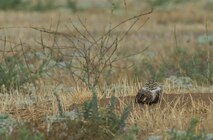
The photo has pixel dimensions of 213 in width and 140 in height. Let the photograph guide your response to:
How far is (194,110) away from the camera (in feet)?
23.9

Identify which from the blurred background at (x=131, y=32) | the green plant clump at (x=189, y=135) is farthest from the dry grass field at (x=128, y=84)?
the green plant clump at (x=189, y=135)

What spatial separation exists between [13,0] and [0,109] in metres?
14.4

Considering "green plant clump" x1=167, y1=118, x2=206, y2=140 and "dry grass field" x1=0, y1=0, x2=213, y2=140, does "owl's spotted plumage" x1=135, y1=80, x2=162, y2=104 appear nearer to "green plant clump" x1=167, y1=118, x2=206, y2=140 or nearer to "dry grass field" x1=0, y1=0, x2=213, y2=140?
"dry grass field" x1=0, y1=0, x2=213, y2=140

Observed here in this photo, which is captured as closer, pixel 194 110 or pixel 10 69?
pixel 194 110

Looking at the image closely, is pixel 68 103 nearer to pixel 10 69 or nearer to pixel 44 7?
pixel 10 69

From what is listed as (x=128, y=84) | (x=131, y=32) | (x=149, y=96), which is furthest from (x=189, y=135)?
(x=131, y=32)

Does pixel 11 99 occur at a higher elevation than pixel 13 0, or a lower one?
lower

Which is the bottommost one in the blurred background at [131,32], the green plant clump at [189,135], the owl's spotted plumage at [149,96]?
the green plant clump at [189,135]

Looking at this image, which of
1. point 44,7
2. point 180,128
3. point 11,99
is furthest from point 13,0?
point 180,128

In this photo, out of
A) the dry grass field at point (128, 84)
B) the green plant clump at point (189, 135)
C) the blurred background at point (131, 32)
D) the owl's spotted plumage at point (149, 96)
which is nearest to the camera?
the green plant clump at point (189, 135)

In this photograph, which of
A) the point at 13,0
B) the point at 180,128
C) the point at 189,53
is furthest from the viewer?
the point at 13,0

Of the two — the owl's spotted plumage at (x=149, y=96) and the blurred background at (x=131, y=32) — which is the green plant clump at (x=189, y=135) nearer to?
the owl's spotted plumage at (x=149, y=96)

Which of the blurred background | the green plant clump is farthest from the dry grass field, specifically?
the green plant clump

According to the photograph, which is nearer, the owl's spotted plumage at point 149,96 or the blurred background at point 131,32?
the owl's spotted plumage at point 149,96
